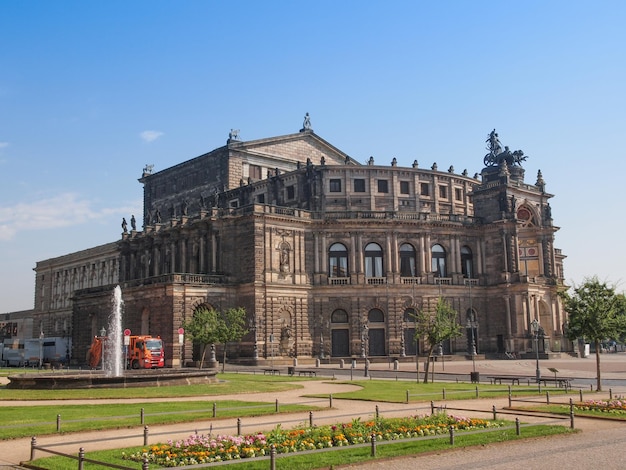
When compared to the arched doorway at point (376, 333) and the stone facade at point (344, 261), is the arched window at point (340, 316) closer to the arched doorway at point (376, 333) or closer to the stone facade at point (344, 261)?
the stone facade at point (344, 261)

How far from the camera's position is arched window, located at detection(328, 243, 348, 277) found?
77.3 metres

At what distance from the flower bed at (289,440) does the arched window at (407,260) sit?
190 ft

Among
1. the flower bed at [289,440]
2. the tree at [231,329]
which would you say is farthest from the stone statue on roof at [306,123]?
the flower bed at [289,440]

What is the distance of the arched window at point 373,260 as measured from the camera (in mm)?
78000

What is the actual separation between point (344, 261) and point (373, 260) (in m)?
3.29

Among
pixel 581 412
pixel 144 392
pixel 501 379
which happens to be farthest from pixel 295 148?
pixel 581 412

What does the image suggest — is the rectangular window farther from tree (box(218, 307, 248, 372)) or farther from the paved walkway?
the paved walkway

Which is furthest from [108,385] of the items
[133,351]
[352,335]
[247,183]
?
[247,183]

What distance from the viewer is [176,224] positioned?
8206 cm

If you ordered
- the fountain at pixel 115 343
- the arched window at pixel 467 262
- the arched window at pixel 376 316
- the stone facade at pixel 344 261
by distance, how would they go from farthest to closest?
the arched window at pixel 467 262 → the arched window at pixel 376 316 → the stone facade at pixel 344 261 → the fountain at pixel 115 343

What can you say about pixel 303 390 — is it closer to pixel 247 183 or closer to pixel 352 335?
pixel 352 335

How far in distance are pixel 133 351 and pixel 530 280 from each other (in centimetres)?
4545

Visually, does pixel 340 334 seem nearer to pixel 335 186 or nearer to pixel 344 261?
pixel 344 261

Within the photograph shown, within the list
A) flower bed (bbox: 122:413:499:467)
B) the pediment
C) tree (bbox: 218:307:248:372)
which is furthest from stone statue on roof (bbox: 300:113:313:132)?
flower bed (bbox: 122:413:499:467)
